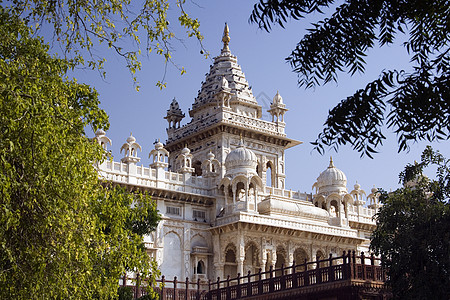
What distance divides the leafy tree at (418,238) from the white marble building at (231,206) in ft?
51.8

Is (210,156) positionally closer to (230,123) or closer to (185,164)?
(185,164)

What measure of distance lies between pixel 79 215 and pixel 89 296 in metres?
1.40

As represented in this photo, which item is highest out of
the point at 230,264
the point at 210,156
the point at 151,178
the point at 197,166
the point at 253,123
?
the point at 253,123

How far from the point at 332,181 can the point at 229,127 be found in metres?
7.76

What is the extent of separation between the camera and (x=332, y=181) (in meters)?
45.9

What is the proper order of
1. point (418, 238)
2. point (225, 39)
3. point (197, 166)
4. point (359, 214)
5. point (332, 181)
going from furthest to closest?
point (225, 39) → point (197, 166) → point (359, 214) → point (332, 181) → point (418, 238)

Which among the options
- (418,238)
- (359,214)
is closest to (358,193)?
(359,214)

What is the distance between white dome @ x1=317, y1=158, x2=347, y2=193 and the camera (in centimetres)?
4575

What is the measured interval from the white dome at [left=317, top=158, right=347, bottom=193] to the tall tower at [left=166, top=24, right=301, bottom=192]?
3487 mm

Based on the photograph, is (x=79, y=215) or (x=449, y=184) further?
(x=449, y=184)

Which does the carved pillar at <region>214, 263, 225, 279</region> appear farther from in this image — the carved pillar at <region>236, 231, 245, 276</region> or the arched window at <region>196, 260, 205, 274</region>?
the carved pillar at <region>236, 231, 245, 276</region>

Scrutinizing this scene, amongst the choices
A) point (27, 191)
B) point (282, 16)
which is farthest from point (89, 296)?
point (282, 16)

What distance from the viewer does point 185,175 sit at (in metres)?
41.2

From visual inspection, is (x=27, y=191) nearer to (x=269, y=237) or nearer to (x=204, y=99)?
(x=269, y=237)
